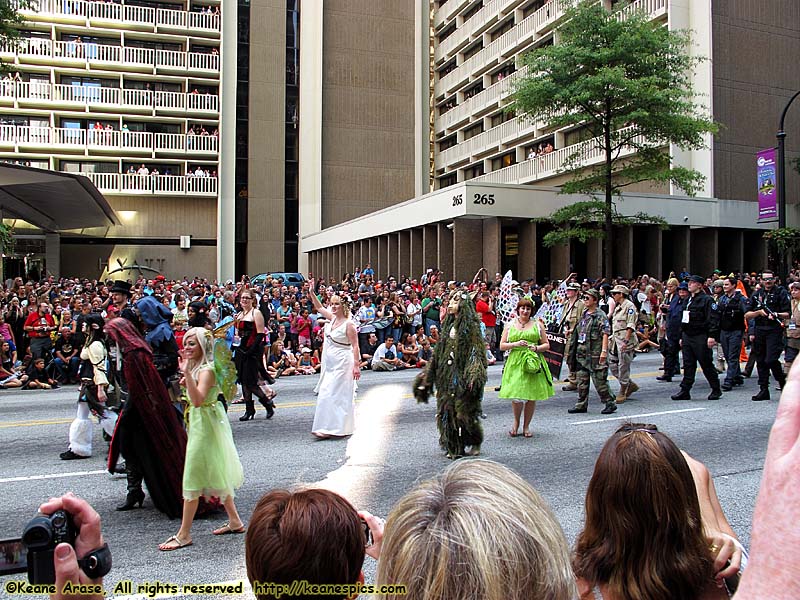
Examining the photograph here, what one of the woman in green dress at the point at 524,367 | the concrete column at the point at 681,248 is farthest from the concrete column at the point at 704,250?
the woman in green dress at the point at 524,367

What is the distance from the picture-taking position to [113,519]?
600 centimetres

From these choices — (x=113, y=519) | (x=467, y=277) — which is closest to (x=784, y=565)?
(x=113, y=519)

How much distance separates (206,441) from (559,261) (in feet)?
83.4

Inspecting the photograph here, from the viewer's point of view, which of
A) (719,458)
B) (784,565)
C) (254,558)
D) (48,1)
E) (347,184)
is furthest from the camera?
(347,184)

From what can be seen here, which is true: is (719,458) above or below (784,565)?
below

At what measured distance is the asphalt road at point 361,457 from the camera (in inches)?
212

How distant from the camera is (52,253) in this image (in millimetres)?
42281

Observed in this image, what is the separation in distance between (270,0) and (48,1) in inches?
539

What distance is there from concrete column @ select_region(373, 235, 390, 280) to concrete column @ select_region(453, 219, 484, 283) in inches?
308

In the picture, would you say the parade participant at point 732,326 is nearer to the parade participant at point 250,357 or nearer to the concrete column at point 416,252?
the parade participant at point 250,357

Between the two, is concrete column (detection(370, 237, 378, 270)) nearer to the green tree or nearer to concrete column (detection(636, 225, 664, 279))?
concrete column (detection(636, 225, 664, 279))

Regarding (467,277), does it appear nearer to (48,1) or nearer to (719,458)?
(719,458)

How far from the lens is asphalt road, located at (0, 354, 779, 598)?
5.39 metres

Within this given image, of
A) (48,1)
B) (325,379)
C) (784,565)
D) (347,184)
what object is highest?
(48,1)
